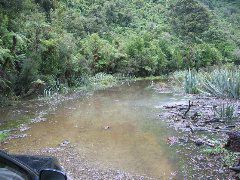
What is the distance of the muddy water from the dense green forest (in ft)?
9.60

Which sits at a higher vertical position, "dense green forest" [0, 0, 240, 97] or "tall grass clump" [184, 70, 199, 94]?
"dense green forest" [0, 0, 240, 97]

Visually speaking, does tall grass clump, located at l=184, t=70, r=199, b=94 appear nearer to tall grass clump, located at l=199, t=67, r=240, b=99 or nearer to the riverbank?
tall grass clump, located at l=199, t=67, r=240, b=99

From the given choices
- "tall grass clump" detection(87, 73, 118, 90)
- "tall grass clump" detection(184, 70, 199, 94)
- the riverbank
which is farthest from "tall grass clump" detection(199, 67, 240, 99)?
"tall grass clump" detection(87, 73, 118, 90)

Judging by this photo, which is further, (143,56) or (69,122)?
(143,56)

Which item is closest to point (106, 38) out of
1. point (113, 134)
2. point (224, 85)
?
point (224, 85)

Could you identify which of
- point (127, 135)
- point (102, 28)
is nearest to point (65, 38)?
point (127, 135)

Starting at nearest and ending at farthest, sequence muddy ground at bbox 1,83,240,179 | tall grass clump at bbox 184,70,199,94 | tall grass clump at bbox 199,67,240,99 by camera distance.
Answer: muddy ground at bbox 1,83,240,179 → tall grass clump at bbox 199,67,240,99 → tall grass clump at bbox 184,70,199,94

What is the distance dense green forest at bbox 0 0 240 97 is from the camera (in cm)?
1591

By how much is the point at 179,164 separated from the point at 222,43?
32679 millimetres

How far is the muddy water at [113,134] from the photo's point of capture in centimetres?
808

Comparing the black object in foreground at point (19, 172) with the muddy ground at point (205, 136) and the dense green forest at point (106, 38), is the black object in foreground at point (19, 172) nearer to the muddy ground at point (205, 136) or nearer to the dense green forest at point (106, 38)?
the muddy ground at point (205, 136)

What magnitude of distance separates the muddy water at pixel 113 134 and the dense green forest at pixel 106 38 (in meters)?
2.93

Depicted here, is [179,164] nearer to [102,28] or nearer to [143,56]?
[143,56]

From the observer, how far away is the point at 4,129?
1102cm
